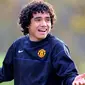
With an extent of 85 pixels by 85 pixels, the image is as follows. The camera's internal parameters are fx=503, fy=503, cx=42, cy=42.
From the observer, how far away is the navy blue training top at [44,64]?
3.77 meters

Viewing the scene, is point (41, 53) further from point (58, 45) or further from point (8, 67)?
point (8, 67)

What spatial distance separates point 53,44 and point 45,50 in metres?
0.08

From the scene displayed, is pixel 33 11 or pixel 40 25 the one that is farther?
pixel 33 11

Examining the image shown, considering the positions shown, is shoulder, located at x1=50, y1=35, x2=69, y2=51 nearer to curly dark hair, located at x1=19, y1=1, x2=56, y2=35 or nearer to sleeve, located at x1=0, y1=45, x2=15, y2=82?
curly dark hair, located at x1=19, y1=1, x2=56, y2=35

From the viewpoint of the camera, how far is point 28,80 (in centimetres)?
392

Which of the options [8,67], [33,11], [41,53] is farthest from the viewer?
[8,67]

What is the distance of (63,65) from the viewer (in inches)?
148

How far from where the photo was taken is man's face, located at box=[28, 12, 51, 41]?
3.92 meters

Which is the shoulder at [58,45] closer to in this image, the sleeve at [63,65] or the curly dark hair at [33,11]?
the sleeve at [63,65]

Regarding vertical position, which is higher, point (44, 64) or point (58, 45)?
point (58, 45)

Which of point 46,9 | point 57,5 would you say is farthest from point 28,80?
point 57,5

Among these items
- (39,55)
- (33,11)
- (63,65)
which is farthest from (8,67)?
(63,65)

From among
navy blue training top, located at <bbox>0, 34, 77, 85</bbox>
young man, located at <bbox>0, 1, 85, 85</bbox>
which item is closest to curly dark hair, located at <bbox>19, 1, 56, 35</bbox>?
young man, located at <bbox>0, 1, 85, 85</bbox>

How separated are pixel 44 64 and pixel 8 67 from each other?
487 millimetres
